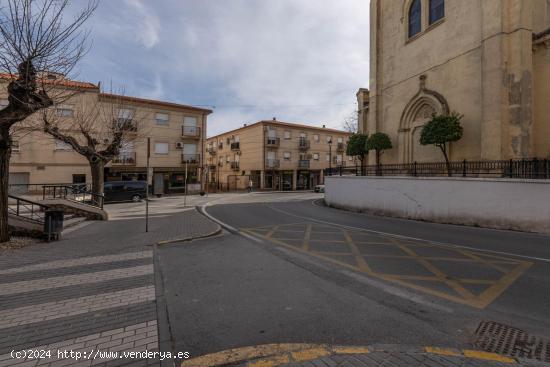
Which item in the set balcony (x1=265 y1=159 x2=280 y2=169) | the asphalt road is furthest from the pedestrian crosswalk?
balcony (x1=265 y1=159 x2=280 y2=169)

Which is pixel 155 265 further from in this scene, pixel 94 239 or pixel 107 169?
pixel 107 169

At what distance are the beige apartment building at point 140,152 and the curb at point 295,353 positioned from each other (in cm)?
2403

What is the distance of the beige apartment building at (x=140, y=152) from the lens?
81.5ft

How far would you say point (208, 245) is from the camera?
7.41m

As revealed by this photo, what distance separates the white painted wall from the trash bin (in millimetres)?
13716

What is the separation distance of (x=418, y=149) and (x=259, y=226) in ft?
43.4

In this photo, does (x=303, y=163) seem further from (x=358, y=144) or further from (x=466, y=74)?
(x=466, y=74)

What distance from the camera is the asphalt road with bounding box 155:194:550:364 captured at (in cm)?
316

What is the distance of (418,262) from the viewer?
5.92m

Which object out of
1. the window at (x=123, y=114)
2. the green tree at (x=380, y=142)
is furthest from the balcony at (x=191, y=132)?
the green tree at (x=380, y=142)

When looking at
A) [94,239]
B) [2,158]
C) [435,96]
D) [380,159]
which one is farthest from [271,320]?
[380,159]

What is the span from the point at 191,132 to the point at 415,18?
24518 millimetres

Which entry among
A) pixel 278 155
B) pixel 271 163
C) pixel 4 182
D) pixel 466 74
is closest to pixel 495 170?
pixel 466 74

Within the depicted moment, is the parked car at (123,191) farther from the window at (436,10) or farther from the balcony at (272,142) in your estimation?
the window at (436,10)
